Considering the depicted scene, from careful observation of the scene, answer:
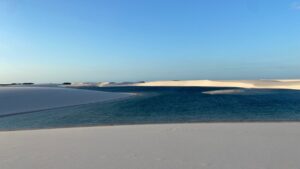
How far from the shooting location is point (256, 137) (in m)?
7.36

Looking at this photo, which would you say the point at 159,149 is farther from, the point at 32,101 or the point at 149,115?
the point at 32,101

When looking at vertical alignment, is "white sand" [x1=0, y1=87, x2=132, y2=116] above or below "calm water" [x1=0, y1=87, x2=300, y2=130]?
above

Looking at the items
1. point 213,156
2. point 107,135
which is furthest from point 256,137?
point 107,135

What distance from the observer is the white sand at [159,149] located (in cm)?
507

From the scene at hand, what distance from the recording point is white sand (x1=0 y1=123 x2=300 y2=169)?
16.6 ft

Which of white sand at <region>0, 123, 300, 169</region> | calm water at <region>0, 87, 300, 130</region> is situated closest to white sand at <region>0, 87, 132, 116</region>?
calm water at <region>0, 87, 300, 130</region>

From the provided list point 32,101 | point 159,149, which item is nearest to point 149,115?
point 159,149

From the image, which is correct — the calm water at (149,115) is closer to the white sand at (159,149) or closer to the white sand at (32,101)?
the white sand at (32,101)

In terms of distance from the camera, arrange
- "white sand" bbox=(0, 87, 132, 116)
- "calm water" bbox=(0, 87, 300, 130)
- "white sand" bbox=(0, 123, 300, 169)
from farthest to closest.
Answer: "white sand" bbox=(0, 87, 132, 116)
"calm water" bbox=(0, 87, 300, 130)
"white sand" bbox=(0, 123, 300, 169)

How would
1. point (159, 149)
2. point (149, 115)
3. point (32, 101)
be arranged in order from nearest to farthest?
point (159, 149) < point (149, 115) < point (32, 101)

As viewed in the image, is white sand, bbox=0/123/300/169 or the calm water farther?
the calm water

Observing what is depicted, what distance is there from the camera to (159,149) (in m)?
6.22

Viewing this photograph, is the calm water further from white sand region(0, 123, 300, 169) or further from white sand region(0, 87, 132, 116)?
white sand region(0, 123, 300, 169)

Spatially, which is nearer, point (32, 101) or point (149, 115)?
point (149, 115)
